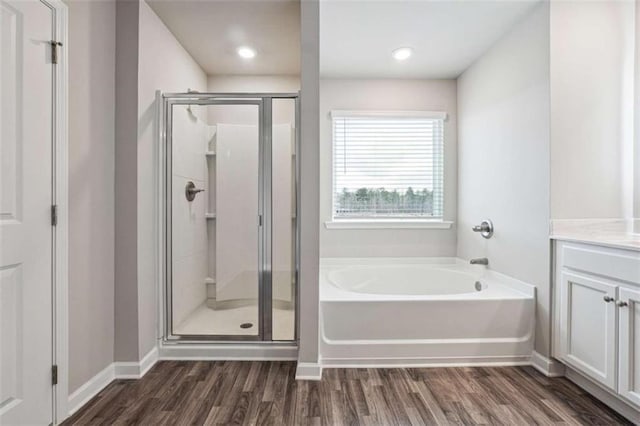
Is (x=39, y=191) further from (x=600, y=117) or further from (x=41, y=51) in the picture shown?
(x=600, y=117)

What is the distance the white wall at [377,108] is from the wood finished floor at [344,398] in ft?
4.64

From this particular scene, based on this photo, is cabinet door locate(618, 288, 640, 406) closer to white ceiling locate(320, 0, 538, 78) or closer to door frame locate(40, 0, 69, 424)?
white ceiling locate(320, 0, 538, 78)

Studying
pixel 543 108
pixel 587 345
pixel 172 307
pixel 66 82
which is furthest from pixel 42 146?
pixel 587 345

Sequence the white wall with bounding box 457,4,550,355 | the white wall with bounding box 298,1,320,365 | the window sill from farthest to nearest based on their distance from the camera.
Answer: the window sill < the white wall with bounding box 457,4,550,355 < the white wall with bounding box 298,1,320,365

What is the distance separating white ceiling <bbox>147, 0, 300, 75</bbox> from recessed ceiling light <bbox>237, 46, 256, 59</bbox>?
0.04 m

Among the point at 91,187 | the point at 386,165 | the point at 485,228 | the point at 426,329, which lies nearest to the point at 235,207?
the point at 91,187

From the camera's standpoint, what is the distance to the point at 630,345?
5.60 ft

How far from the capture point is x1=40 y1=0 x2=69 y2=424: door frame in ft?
5.49

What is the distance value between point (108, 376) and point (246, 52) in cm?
265

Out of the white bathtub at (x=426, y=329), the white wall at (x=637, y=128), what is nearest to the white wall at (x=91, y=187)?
the white bathtub at (x=426, y=329)

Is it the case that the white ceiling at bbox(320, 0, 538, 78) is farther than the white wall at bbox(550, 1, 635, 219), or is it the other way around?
the white ceiling at bbox(320, 0, 538, 78)

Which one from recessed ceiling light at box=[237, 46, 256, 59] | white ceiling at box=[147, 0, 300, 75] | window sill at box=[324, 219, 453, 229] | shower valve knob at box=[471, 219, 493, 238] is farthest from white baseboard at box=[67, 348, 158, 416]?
shower valve knob at box=[471, 219, 493, 238]

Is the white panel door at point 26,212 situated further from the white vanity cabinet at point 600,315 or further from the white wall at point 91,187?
the white vanity cabinet at point 600,315

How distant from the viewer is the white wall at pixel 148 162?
7.29 ft
